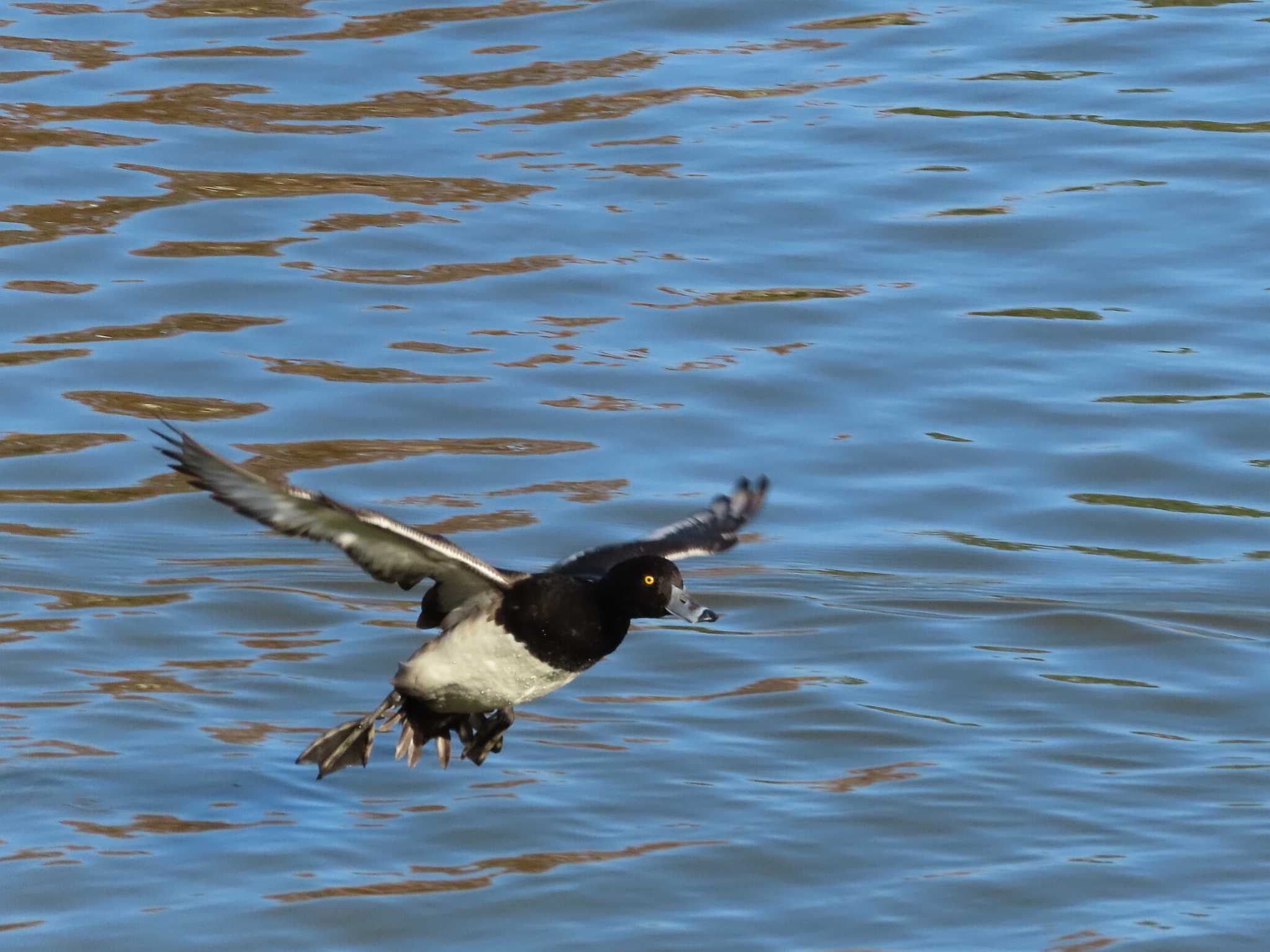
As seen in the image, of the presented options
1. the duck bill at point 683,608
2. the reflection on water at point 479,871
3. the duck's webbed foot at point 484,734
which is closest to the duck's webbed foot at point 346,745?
the duck's webbed foot at point 484,734

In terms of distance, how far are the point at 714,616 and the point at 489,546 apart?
293 centimetres

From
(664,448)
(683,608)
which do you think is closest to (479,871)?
(683,608)

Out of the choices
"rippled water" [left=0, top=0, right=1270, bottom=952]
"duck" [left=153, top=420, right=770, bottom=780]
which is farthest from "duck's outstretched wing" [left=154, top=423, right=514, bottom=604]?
"rippled water" [left=0, top=0, right=1270, bottom=952]

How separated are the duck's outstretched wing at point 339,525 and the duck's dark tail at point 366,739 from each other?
0.72m

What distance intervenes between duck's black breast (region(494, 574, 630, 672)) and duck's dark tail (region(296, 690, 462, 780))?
2.10ft

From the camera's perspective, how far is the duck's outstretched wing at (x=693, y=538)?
8258 millimetres

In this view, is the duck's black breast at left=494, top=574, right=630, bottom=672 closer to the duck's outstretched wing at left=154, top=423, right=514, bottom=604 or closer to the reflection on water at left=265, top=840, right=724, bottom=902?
the duck's outstretched wing at left=154, top=423, right=514, bottom=604

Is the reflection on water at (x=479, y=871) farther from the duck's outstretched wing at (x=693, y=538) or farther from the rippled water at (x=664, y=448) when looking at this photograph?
the duck's outstretched wing at (x=693, y=538)

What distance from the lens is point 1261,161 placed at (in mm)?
15047

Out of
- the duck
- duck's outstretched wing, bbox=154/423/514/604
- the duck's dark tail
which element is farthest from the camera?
the duck's dark tail

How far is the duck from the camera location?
7.37 m

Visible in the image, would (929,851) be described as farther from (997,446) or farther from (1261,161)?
(1261,161)

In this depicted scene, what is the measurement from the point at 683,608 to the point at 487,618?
672mm

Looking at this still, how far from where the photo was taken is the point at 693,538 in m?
8.39
